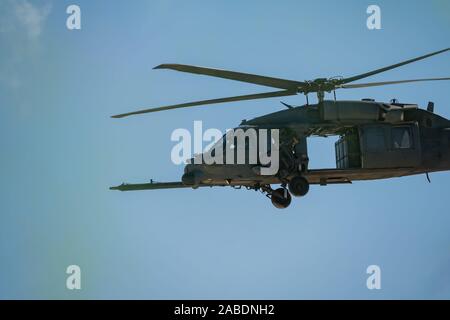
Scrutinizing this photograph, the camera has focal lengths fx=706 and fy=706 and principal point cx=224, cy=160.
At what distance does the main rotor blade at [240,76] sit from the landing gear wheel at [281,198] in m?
3.29

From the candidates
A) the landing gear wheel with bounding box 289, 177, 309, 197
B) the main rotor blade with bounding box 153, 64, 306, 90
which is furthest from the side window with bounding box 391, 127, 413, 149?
the main rotor blade with bounding box 153, 64, 306, 90

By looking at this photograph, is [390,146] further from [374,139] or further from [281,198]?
[281,198]

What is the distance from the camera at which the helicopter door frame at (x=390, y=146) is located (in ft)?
73.2

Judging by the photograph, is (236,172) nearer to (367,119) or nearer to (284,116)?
(284,116)

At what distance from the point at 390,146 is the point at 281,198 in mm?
3843

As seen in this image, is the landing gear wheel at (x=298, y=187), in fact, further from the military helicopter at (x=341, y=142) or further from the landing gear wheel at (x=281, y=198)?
the landing gear wheel at (x=281, y=198)

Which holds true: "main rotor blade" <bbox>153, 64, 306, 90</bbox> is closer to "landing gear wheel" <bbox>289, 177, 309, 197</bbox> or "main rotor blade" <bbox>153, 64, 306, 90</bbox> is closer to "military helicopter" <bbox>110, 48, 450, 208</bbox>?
"military helicopter" <bbox>110, 48, 450, 208</bbox>

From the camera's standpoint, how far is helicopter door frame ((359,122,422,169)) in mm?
22297

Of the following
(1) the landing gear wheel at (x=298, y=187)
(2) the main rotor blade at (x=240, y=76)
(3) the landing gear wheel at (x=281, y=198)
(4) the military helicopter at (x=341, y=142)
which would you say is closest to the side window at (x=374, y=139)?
(4) the military helicopter at (x=341, y=142)

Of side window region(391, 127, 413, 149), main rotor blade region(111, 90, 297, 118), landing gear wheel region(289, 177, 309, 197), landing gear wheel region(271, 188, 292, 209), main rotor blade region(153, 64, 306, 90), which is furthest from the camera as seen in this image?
side window region(391, 127, 413, 149)

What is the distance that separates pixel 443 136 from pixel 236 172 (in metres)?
7.08
